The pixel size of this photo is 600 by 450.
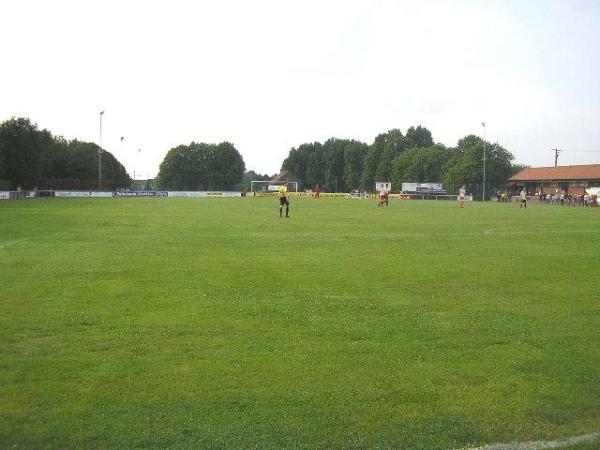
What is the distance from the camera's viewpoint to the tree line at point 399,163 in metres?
102

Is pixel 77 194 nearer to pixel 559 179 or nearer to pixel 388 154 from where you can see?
pixel 388 154

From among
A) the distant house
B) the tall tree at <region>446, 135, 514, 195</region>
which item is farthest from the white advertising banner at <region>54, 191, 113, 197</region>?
the distant house

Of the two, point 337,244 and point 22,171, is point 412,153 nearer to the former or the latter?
point 22,171

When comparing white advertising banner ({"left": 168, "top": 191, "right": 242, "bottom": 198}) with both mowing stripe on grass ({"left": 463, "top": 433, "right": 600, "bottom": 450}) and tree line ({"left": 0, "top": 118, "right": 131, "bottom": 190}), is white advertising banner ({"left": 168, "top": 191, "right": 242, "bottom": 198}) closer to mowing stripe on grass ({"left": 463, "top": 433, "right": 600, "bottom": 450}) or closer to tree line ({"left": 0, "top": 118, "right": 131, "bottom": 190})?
tree line ({"left": 0, "top": 118, "right": 131, "bottom": 190})

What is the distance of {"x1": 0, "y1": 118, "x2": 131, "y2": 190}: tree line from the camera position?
80.1 meters

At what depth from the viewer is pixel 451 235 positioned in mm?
21969

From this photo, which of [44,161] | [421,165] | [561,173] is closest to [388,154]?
[421,165]

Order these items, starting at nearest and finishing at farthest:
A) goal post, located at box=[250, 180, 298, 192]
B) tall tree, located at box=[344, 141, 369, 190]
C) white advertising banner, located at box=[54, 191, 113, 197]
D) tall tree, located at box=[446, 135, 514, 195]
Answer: white advertising banner, located at box=[54, 191, 113, 197] < tall tree, located at box=[446, 135, 514, 195] < goal post, located at box=[250, 180, 298, 192] < tall tree, located at box=[344, 141, 369, 190]

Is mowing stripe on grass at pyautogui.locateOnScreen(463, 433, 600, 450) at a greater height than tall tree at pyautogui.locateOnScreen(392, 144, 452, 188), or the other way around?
tall tree at pyautogui.locateOnScreen(392, 144, 452, 188)

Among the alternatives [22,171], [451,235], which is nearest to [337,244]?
[451,235]

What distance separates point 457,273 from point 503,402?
7344 millimetres

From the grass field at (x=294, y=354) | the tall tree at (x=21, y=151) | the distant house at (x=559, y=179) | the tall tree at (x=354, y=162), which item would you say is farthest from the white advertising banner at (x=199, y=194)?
the grass field at (x=294, y=354)

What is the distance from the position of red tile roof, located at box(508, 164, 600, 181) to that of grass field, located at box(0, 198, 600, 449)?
279 ft

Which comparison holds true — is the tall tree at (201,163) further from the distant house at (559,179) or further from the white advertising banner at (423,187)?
the distant house at (559,179)
